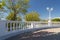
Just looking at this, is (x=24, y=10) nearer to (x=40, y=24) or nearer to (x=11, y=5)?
(x=11, y=5)

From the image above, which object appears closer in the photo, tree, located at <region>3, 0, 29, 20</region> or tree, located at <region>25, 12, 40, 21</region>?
tree, located at <region>3, 0, 29, 20</region>

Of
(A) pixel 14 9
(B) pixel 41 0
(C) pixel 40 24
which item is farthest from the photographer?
(B) pixel 41 0

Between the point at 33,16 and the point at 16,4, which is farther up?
the point at 16,4

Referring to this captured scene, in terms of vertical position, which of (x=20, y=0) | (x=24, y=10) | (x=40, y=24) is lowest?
(x=40, y=24)

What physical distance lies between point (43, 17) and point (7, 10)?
1348 cm

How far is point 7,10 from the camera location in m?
29.2

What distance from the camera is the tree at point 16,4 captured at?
92.6 ft

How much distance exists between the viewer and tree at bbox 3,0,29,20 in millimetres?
28233

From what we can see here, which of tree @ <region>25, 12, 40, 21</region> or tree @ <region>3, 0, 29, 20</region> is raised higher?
tree @ <region>3, 0, 29, 20</region>

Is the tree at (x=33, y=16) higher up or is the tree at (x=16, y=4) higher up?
the tree at (x=16, y=4)

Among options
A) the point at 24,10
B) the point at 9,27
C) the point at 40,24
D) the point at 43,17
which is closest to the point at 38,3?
the point at 43,17

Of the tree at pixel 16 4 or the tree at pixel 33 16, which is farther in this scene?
the tree at pixel 33 16

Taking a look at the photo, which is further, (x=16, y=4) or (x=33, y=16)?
(x=33, y=16)

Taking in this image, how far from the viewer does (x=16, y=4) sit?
28172 mm
